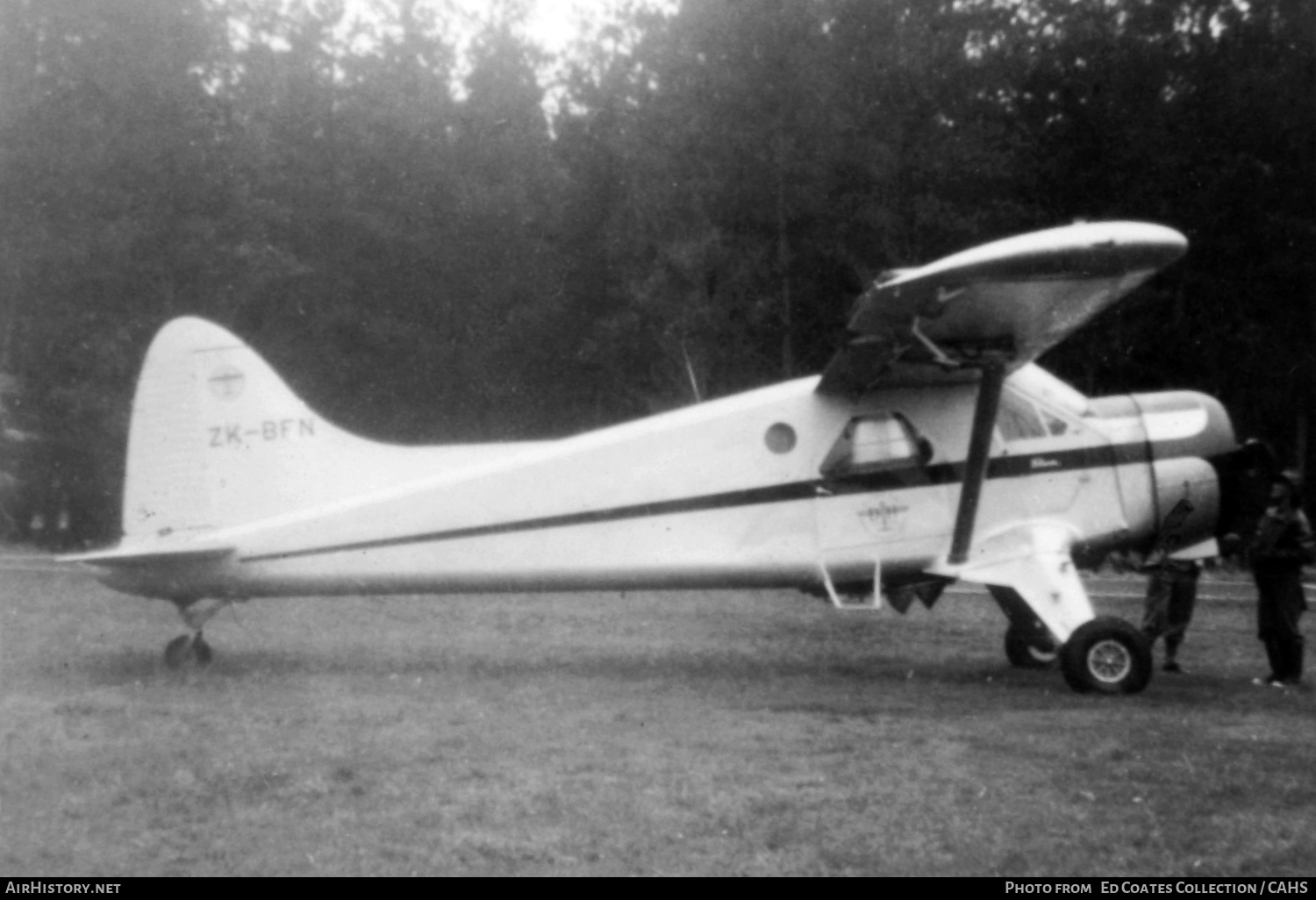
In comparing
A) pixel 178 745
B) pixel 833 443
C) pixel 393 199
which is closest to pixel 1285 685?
pixel 833 443

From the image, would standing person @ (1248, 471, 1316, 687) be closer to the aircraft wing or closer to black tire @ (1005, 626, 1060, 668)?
black tire @ (1005, 626, 1060, 668)

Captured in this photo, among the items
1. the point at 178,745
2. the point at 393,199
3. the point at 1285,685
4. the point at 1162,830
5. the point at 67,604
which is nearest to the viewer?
the point at 1162,830

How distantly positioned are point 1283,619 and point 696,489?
4.41 meters

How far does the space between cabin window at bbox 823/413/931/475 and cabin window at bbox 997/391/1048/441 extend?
0.63 m

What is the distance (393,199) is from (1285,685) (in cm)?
3201

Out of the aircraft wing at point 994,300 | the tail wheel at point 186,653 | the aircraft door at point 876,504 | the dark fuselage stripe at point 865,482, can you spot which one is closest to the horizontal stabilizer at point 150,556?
the tail wheel at point 186,653

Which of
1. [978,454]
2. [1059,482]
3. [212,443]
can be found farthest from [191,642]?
[1059,482]

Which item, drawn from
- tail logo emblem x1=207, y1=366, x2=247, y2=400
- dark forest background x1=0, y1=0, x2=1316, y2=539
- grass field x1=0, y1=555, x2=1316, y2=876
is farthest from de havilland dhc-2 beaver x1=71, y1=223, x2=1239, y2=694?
dark forest background x1=0, y1=0, x2=1316, y2=539

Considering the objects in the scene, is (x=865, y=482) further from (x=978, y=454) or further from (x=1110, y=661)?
(x=1110, y=661)

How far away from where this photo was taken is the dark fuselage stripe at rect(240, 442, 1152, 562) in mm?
11258

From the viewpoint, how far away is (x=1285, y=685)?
1107cm

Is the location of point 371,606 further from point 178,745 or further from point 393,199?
point 393,199

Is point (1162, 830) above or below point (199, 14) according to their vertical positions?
below

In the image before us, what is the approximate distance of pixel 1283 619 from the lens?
36.4 feet
